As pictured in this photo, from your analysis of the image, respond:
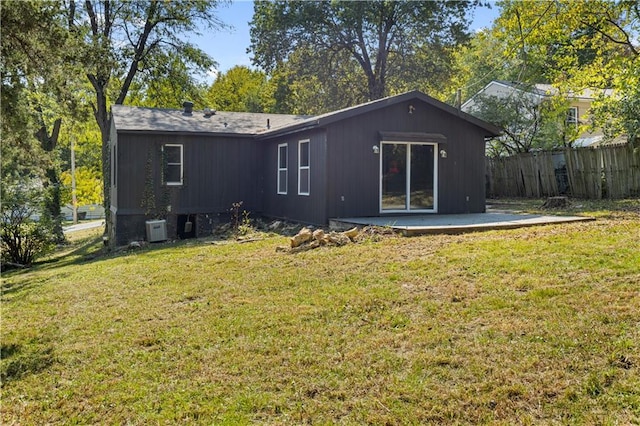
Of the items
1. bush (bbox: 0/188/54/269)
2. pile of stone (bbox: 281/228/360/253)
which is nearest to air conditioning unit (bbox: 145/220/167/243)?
bush (bbox: 0/188/54/269)

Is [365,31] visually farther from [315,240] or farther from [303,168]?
[315,240]

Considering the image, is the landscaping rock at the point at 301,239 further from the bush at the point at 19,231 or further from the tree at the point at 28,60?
the bush at the point at 19,231

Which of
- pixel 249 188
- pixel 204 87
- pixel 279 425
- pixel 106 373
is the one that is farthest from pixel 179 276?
pixel 204 87

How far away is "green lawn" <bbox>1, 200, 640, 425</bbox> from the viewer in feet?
10.0

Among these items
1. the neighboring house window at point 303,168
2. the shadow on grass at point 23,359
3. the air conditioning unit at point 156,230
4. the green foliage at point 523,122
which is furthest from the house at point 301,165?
the green foliage at point 523,122

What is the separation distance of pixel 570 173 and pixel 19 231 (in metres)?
15.1

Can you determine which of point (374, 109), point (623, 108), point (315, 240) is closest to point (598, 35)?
point (623, 108)

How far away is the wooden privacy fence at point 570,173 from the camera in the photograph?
1362 cm

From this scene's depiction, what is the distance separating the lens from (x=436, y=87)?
25.8 m

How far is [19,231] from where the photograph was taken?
39.8 feet

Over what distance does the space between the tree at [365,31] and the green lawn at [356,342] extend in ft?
63.1

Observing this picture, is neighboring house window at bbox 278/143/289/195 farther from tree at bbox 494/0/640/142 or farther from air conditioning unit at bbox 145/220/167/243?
tree at bbox 494/0/640/142

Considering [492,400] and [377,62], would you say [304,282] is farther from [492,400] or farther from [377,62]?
[377,62]

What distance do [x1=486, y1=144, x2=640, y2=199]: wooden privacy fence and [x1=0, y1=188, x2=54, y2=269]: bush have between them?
1446 cm
